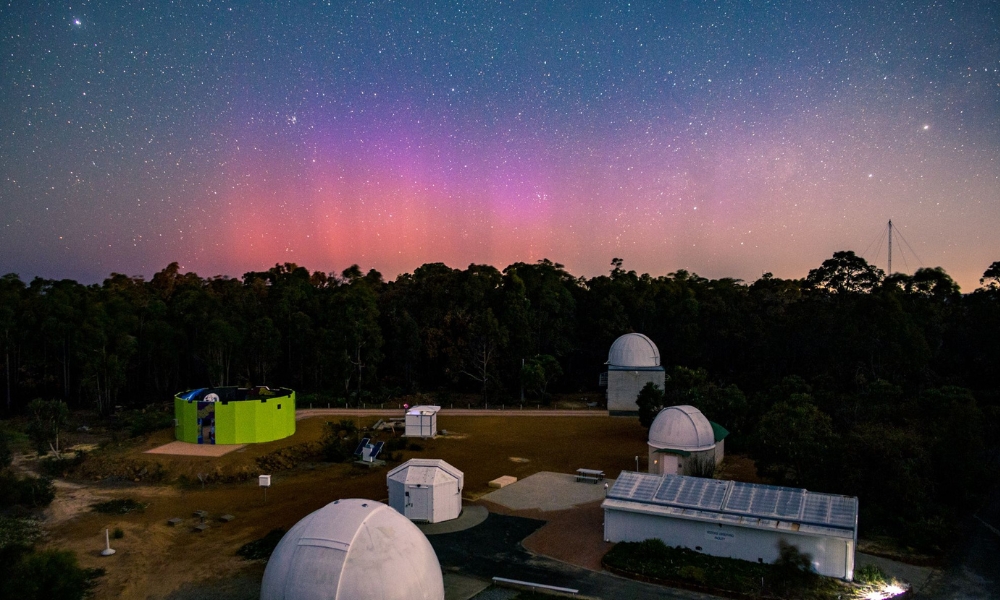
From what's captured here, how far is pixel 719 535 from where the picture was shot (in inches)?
659

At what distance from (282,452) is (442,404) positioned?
1891 cm

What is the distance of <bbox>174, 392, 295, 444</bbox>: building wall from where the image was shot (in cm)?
3062

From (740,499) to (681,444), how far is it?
668cm

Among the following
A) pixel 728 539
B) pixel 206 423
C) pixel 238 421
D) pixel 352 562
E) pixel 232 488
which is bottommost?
pixel 232 488

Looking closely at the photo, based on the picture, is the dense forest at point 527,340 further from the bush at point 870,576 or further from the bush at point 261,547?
the bush at point 261,547

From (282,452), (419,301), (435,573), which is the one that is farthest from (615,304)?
(435,573)

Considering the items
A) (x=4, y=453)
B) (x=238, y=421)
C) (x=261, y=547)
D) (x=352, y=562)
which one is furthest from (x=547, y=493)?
(x=4, y=453)

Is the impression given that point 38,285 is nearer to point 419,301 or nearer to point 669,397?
point 419,301

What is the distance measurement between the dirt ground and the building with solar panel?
277 cm

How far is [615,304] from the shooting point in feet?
180

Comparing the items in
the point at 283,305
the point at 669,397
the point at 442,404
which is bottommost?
the point at 442,404

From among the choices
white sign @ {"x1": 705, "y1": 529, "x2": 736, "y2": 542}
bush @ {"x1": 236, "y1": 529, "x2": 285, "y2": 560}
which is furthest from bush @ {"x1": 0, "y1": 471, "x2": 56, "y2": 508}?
white sign @ {"x1": 705, "y1": 529, "x2": 736, "y2": 542}

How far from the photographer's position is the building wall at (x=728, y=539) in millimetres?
15422

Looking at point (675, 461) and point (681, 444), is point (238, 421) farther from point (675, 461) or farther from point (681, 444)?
point (681, 444)
